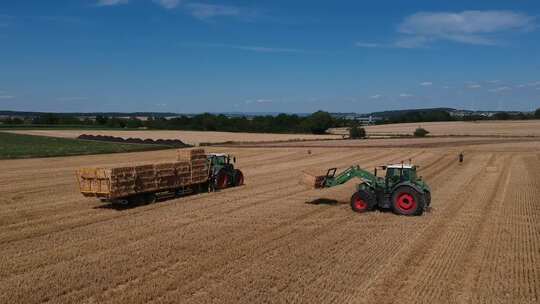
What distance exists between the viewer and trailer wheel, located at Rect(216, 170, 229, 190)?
2450 centimetres

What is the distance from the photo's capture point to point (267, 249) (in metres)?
13.5

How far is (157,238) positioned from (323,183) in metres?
6.65

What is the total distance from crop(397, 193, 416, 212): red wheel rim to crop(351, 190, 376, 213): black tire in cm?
87

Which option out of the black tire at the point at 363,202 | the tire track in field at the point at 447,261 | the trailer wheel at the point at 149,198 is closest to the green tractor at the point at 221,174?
the trailer wheel at the point at 149,198

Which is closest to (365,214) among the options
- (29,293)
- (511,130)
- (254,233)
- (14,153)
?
(254,233)

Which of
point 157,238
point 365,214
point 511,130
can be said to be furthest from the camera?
point 511,130

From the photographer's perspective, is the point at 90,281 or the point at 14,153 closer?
the point at 90,281

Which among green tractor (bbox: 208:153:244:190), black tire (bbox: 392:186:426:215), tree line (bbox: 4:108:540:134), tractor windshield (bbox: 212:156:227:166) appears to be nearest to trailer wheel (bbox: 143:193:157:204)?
green tractor (bbox: 208:153:244:190)

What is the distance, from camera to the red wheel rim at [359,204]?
60.7 ft

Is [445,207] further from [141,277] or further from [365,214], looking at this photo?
[141,277]

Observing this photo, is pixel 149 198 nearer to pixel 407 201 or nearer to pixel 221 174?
pixel 221 174

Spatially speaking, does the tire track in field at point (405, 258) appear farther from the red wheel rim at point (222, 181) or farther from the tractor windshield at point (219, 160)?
the tractor windshield at point (219, 160)

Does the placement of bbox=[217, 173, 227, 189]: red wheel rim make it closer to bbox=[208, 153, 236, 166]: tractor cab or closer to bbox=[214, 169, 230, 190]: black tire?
bbox=[214, 169, 230, 190]: black tire

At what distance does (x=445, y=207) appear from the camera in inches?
779
